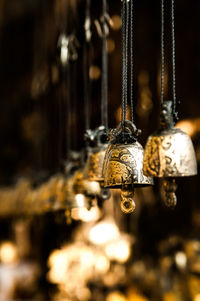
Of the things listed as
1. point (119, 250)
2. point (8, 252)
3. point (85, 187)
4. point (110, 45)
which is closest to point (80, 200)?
point (85, 187)

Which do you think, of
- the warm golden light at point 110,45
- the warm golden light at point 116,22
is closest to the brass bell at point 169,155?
the warm golden light at point 116,22

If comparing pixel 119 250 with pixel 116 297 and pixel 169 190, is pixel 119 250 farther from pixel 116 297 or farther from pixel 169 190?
pixel 169 190

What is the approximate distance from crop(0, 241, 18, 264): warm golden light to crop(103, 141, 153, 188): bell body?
24.4ft

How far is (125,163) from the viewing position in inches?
76.0

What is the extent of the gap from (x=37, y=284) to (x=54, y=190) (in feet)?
15.8

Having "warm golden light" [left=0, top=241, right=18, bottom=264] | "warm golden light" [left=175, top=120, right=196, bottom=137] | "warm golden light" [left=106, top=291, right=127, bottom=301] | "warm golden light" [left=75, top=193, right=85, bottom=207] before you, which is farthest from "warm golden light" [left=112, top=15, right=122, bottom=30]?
"warm golden light" [left=0, top=241, right=18, bottom=264]

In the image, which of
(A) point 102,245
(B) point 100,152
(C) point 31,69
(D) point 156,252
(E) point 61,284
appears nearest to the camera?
(B) point 100,152

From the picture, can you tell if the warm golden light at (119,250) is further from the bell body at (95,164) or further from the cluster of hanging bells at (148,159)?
the cluster of hanging bells at (148,159)

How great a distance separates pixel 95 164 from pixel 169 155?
31.8 inches

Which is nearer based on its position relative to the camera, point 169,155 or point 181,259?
point 169,155

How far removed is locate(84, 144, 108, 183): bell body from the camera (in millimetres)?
2451

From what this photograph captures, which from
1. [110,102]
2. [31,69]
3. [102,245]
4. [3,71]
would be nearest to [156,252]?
[102,245]

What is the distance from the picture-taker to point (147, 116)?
4609mm

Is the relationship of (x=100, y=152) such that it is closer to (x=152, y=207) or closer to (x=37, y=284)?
(x=152, y=207)
